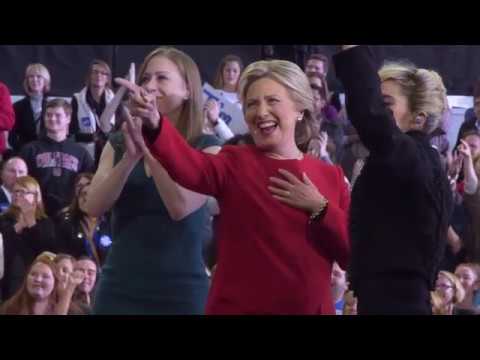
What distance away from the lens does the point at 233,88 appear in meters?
5.93

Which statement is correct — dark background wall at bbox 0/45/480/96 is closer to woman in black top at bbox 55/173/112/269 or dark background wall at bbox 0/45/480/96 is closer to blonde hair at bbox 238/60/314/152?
woman in black top at bbox 55/173/112/269

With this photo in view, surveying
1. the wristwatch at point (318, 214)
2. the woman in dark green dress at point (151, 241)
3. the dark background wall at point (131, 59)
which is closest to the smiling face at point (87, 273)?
→ the dark background wall at point (131, 59)

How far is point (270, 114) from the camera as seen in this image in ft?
9.07

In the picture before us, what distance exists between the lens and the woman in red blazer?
106 inches

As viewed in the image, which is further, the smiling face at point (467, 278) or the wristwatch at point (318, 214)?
the smiling face at point (467, 278)

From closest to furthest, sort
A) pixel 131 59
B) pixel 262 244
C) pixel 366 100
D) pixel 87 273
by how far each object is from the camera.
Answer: pixel 366 100 < pixel 262 244 < pixel 87 273 < pixel 131 59

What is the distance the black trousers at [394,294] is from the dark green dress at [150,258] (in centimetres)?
53

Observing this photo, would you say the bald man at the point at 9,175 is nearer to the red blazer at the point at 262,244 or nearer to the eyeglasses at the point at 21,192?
the eyeglasses at the point at 21,192

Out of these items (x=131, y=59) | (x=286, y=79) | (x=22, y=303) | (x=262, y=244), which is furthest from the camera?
(x=131, y=59)

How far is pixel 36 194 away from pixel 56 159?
33 centimetres

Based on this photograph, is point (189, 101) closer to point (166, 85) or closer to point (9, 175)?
point (166, 85)

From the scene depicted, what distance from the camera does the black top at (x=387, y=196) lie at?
259 cm

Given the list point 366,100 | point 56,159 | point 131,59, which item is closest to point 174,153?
point 366,100
